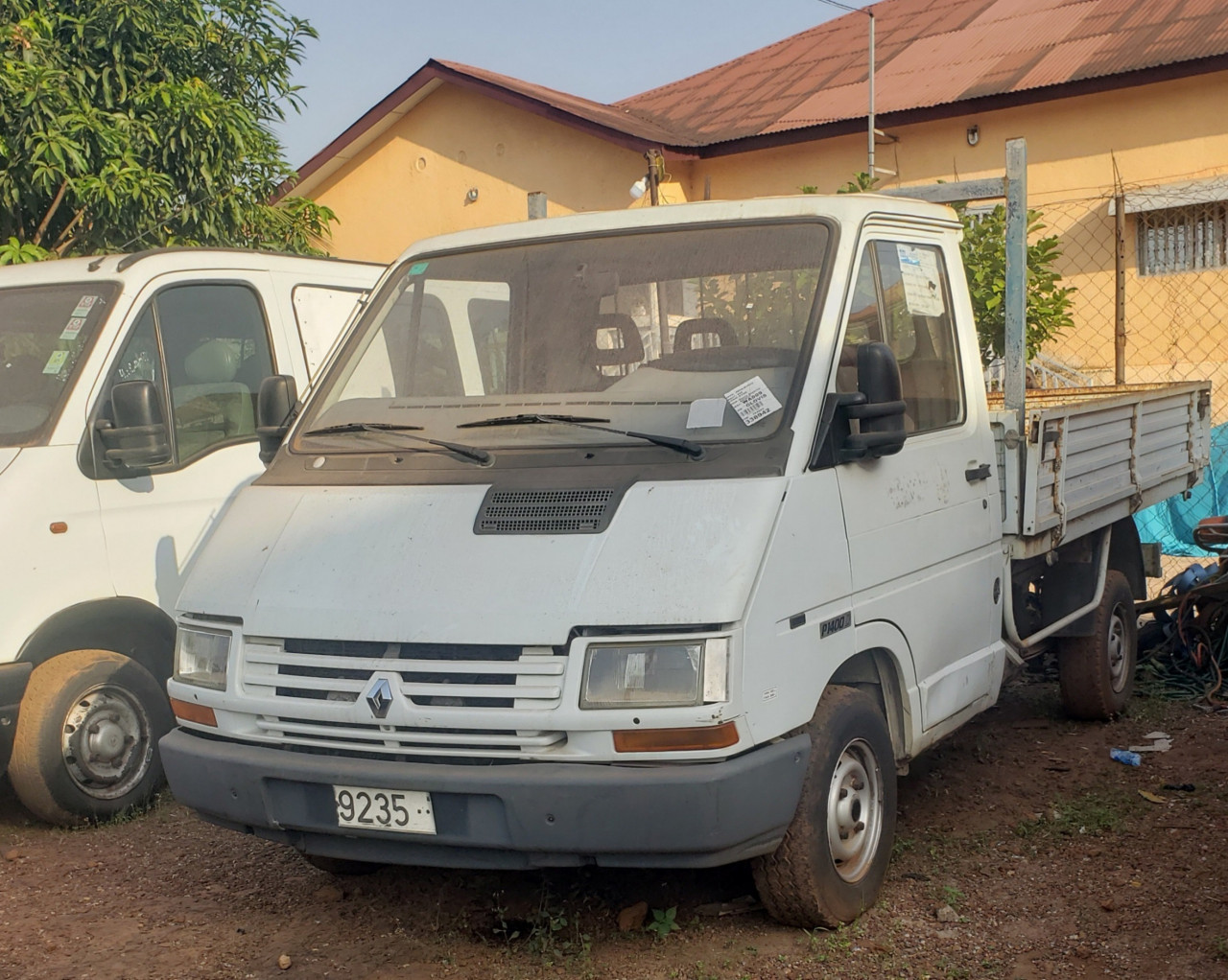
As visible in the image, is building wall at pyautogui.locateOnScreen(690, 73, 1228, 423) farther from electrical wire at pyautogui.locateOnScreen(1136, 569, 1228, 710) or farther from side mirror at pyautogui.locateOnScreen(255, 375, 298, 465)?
side mirror at pyautogui.locateOnScreen(255, 375, 298, 465)

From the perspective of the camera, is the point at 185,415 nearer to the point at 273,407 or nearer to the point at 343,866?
the point at 273,407

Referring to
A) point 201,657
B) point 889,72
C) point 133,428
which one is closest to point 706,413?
point 201,657

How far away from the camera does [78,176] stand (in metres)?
8.86

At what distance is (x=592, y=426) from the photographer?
159 inches

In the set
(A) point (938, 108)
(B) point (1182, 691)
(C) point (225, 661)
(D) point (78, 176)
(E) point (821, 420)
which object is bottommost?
(B) point (1182, 691)

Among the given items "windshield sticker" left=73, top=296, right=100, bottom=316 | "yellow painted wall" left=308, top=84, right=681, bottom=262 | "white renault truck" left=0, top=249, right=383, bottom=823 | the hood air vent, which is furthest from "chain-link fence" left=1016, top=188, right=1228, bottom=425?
the hood air vent

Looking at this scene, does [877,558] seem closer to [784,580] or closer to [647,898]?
[784,580]

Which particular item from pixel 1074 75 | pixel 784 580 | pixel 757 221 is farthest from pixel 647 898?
pixel 1074 75

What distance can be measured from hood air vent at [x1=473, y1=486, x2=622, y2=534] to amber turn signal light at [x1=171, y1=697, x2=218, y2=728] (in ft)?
3.12

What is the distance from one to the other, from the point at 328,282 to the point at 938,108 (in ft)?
33.9

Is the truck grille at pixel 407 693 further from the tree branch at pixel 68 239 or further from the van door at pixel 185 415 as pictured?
the tree branch at pixel 68 239

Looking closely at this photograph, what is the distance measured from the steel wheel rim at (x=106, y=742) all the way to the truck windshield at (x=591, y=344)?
1.65 m

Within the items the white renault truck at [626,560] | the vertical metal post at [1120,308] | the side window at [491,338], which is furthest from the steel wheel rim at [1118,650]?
the vertical metal post at [1120,308]

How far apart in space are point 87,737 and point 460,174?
1499cm
